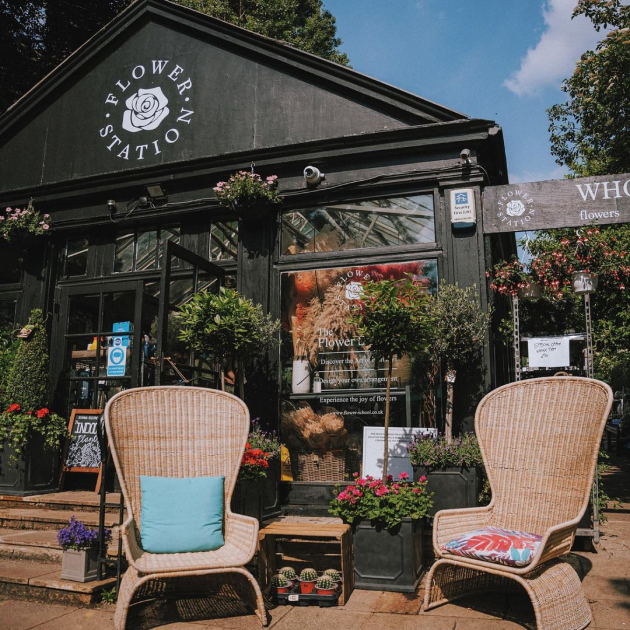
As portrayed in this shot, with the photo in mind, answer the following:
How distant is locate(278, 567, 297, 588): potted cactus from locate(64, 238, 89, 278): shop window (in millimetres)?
4616

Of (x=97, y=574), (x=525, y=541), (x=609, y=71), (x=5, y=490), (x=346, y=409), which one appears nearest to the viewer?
(x=525, y=541)

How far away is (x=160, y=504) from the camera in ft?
10.9

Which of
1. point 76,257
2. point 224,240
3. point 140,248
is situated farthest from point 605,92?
point 76,257

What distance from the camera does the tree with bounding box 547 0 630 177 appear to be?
8.59m

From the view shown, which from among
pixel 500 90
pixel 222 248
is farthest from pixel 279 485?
pixel 500 90

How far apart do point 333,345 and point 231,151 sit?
95.3 inches

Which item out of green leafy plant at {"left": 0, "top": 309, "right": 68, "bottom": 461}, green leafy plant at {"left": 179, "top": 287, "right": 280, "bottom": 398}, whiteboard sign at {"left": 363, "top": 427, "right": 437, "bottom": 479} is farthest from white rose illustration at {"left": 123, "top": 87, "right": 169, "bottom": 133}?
whiteboard sign at {"left": 363, "top": 427, "right": 437, "bottom": 479}

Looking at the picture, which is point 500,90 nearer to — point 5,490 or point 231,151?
point 231,151

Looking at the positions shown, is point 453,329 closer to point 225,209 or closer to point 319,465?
point 319,465

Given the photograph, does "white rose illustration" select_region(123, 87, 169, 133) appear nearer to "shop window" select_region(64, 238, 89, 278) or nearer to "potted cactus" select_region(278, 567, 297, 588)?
"shop window" select_region(64, 238, 89, 278)

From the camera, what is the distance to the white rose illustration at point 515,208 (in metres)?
5.06

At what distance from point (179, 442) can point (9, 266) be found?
4.79m

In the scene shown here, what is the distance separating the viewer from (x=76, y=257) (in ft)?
22.7

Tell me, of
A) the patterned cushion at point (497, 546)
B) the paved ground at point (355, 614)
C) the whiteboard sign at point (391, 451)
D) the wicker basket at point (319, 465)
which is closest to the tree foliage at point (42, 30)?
the wicker basket at point (319, 465)
